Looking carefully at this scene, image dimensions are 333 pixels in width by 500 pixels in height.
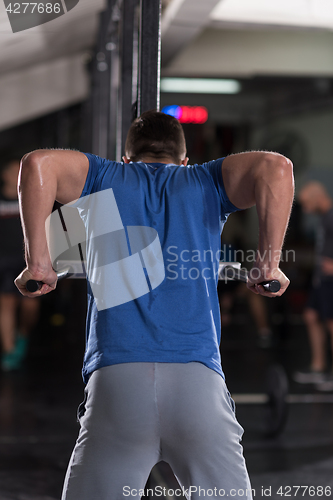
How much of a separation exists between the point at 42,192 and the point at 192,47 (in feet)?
16.4

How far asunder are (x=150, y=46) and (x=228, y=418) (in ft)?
3.81

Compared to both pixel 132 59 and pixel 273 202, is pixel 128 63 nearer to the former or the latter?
pixel 132 59

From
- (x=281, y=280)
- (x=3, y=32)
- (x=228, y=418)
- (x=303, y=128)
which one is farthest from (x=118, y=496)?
(x=303, y=128)

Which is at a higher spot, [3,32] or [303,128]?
[3,32]

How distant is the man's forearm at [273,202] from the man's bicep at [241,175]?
0.02 meters

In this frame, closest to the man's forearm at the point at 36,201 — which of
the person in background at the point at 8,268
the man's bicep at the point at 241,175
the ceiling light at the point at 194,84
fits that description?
the man's bicep at the point at 241,175

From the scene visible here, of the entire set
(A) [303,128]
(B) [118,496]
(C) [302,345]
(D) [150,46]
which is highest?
(D) [150,46]

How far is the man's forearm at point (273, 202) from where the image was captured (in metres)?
1.06

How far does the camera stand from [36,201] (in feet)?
3.44

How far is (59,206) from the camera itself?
1.27 metres

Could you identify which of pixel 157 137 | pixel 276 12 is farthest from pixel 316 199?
pixel 157 137

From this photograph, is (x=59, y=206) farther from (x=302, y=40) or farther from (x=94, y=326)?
(x=302, y=40)

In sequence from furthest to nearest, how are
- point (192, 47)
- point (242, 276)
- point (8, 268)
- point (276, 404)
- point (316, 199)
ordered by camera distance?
point (192, 47), point (8, 268), point (316, 199), point (276, 404), point (242, 276)

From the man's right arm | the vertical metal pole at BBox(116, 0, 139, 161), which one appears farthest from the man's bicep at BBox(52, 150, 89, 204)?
the vertical metal pole at BBox(116, 0, 139, 161)
